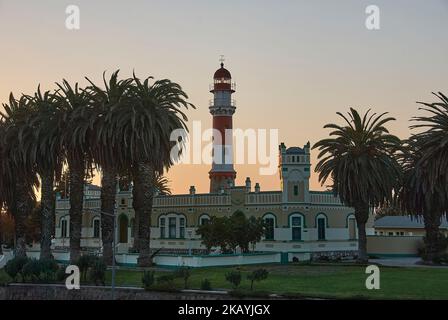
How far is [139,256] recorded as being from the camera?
47875mm

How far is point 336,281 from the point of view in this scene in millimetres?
36625

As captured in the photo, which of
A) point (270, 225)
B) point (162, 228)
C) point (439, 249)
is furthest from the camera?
point (162, 228)

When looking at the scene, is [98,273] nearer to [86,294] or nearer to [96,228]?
[86,294]

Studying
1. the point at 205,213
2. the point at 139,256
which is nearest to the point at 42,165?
the point at 139,256

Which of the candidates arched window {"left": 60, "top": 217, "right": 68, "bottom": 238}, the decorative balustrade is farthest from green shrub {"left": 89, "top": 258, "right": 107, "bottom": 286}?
arched window {"left": 60, "top": 217, "right": 68, "bottom": 238}

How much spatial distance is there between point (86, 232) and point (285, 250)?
28.3m

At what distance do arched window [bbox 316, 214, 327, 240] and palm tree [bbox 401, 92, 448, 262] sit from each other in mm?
9677

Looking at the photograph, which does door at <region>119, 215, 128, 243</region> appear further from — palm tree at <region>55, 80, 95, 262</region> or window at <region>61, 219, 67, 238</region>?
palm tree at <region>55, 80, 95, 262</region>

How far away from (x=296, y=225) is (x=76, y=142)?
2356cm

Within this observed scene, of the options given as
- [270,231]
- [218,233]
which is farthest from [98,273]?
[270,231]

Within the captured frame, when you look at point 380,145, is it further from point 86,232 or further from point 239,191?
point 86,232
